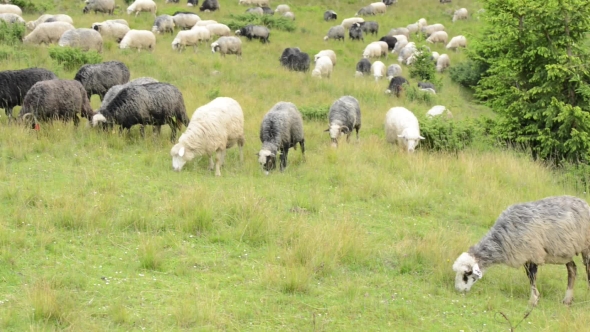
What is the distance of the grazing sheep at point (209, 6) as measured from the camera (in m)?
36.3

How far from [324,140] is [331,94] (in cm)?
618

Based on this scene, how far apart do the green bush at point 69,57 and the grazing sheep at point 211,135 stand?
25.9ft

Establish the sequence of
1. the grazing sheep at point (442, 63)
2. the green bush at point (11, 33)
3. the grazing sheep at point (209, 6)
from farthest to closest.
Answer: the grazing sheep at point (209, 6) → the grazing sheep at point (442, 63) → the green bush at point (11, 33)

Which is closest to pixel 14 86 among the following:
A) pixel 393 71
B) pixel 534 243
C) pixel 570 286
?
pixel 534 243

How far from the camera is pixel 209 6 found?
3659 cm

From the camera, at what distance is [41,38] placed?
21375 mm

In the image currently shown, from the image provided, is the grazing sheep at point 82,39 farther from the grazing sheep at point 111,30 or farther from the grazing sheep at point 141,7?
the grazing sheep at point 141,7

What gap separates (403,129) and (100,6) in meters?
22.6

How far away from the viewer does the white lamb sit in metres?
24.3

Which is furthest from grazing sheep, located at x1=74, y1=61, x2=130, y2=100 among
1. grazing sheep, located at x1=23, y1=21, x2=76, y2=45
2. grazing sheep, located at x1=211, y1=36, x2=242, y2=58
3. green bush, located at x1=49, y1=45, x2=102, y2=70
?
grazing sheep, located at x1=211, y1=36, x2=242, y2=58

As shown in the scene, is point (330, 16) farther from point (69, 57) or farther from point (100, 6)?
point (69, 57)

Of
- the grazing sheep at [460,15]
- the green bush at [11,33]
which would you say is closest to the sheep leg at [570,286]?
the green bush at [11,33]

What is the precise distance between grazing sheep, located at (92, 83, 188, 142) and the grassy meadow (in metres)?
0.37

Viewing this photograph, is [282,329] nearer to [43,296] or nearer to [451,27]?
[43,296]
